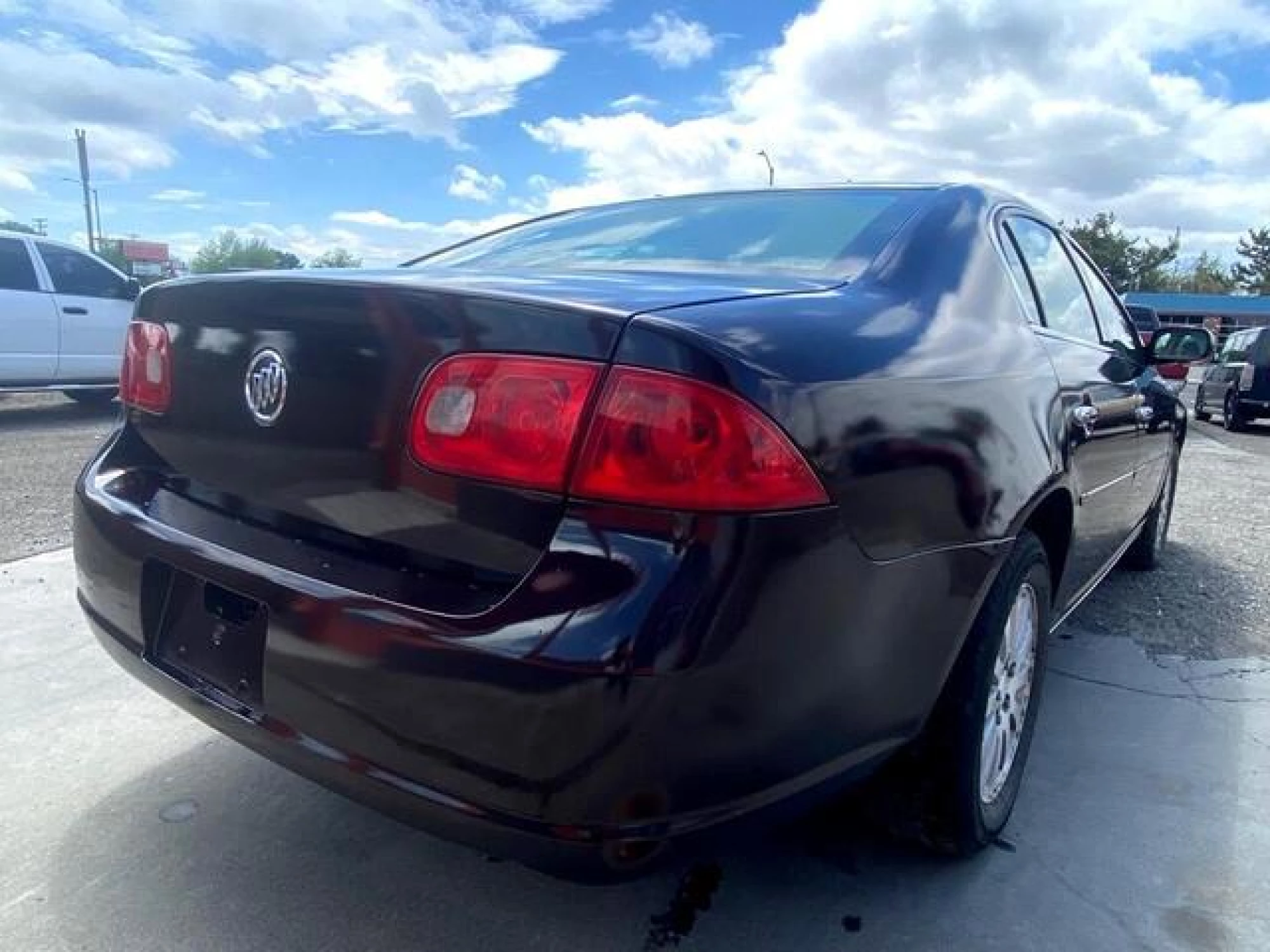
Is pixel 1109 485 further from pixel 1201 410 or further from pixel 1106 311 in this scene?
pixel 1201 410

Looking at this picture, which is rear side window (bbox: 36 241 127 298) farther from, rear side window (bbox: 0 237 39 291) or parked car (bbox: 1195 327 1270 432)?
parked car (bbox: 1195 327 1270 432)

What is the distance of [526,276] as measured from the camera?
74.0 inches

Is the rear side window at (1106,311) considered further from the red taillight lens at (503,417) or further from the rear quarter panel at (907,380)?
the red taillight lens at (503,417)

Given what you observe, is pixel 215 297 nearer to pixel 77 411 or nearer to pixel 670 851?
pixel 670 851

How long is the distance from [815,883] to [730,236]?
4.95 feet

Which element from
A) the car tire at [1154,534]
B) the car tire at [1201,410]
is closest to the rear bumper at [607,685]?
the car tire at [1154,534]

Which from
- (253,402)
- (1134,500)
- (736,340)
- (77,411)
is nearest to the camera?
(736,340)

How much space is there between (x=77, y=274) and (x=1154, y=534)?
920 cm

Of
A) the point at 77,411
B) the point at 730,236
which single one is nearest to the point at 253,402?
the point at 730,236

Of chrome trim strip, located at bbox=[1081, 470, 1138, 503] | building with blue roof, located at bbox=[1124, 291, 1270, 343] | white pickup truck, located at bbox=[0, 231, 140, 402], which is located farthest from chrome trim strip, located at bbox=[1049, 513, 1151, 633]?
building with blue roof, located at bbox=[1124, 291, 1270, 343]

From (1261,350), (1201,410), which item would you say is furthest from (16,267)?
(1201,410)

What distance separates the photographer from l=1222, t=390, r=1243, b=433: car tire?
1440 centimetres

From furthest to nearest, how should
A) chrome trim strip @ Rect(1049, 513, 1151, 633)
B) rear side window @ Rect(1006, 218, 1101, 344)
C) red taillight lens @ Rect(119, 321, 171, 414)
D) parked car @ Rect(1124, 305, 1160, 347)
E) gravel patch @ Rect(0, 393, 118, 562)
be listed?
parked car @ Rect(1124, 305, 1160, 347)
gravel patch @ Rect(0, 393, 118, 562)
chrome trim strip @ Rect(1049, 513, 1151, 633)
rear side window @ Rect(1006, 218, 1101, 344)
red taillight lens @ Rect(119, 321, 171, 414)

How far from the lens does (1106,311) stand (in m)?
3.54
